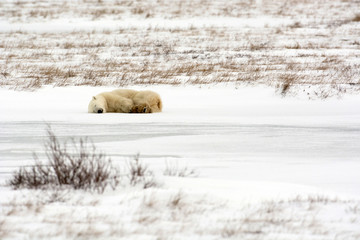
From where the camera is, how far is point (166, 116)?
12133 millimetres

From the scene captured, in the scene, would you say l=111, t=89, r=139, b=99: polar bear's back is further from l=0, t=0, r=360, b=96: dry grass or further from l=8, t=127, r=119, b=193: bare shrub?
l=8, t=127, r=119, b=193: bare shrub

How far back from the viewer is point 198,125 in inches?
449

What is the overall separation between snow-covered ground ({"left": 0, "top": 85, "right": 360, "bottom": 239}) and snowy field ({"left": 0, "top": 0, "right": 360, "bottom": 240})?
0.02 m

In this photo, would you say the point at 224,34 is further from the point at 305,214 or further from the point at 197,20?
the point at 305,214

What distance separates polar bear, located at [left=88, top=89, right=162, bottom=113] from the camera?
12.1 metres

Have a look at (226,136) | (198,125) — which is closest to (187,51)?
(198,125)

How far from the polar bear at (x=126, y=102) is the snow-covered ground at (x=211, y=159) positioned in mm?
208

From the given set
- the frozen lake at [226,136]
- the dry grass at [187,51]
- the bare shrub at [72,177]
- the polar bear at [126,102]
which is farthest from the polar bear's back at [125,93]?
the bare shrub at [72,177]

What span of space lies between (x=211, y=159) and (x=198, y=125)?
3014mm

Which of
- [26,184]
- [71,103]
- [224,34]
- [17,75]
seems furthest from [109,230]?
[224,34]

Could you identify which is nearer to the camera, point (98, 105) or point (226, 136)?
point (226, 136)

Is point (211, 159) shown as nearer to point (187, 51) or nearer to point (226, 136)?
point (226, 136)

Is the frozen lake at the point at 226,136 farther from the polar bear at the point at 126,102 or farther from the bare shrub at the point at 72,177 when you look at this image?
the bare shrub at the point at 72,177

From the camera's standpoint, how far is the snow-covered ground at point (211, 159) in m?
5.24
